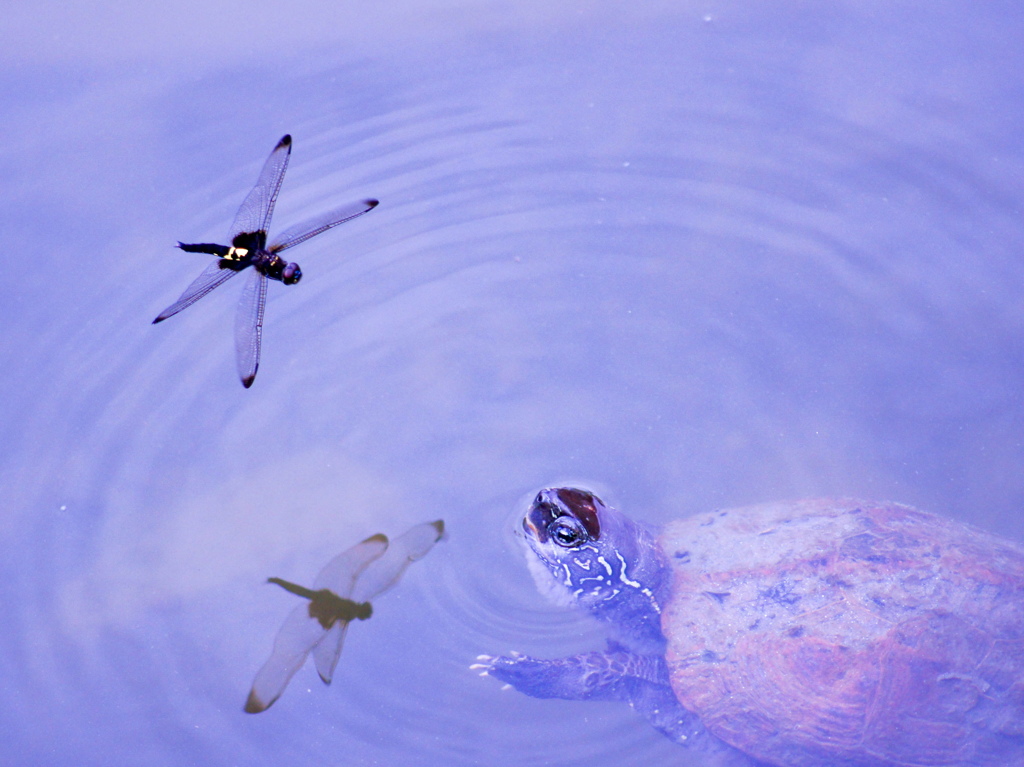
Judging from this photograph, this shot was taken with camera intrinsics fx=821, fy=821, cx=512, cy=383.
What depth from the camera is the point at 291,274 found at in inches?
169

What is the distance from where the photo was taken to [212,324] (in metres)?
4.57

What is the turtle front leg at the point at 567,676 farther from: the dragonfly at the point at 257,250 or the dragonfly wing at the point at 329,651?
the dragonfly at the point at 257,250

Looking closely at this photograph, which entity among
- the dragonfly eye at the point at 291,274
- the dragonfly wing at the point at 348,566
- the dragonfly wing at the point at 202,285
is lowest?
the dragonfly wing at the point at 348,566

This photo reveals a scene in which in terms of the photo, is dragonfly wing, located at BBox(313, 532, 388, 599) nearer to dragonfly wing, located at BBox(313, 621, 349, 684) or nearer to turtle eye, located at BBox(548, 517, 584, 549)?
dragonfly wing, located at BBox(313, 621, 349, 684)

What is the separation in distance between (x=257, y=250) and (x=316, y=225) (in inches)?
14.5

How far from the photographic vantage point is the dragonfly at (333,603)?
12.7 feet

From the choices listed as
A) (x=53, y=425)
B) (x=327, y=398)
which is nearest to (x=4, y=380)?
(x=53, y=425)

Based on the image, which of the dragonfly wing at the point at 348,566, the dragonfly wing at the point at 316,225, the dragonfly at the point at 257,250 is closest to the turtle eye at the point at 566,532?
the dragonfly wing at the point at 348,566

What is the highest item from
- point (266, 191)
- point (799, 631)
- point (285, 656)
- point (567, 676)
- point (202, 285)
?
point (266, 191)

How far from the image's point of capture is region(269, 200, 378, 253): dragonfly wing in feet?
14.5

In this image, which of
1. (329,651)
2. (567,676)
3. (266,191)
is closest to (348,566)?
(329,651)

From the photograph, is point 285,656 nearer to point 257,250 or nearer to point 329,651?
point 329,651

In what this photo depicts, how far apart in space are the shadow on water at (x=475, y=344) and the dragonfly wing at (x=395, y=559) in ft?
0.23

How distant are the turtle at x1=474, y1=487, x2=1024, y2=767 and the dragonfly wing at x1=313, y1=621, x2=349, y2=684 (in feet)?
2.44
